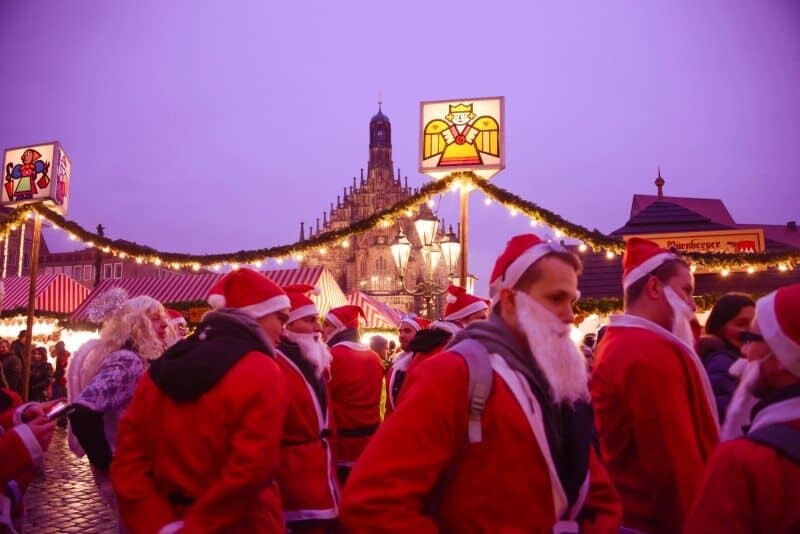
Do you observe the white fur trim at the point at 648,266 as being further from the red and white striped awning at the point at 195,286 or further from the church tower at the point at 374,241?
the church tower at the point at 374,241

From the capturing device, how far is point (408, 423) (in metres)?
1.88

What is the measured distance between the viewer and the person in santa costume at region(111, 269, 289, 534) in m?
2.60

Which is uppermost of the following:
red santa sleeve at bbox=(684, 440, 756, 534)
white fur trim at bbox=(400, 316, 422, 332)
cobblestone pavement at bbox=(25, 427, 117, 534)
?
red santa sleeve at bbox=(684, 440, 756, 534)

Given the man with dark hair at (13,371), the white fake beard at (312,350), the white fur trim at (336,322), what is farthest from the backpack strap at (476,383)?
the man with dark hair at (13,371)

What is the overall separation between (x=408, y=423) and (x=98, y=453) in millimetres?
2472

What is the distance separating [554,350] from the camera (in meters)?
2.20

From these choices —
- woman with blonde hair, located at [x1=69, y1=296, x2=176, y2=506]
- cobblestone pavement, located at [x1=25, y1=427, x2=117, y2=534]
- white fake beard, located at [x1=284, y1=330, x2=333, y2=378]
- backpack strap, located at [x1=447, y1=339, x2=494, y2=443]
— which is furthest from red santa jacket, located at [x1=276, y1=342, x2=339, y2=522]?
cobblestone pavement, located at [x1=25, y1=427, x2=117, y2=534]

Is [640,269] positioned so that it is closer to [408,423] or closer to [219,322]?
[408,423]

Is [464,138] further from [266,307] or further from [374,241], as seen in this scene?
[374,241]

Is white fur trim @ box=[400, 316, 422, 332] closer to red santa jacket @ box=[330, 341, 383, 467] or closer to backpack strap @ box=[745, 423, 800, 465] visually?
red santa jacket @ box=[330, 341, 383, 467]

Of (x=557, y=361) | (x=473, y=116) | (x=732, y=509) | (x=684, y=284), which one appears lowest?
(x=732, y=509)

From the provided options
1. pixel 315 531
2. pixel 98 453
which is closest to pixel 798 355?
pixel 315 531

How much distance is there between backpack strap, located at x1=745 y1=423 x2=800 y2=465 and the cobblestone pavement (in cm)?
631

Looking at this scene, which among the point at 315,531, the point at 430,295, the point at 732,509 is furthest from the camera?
→ the point at 430,295
